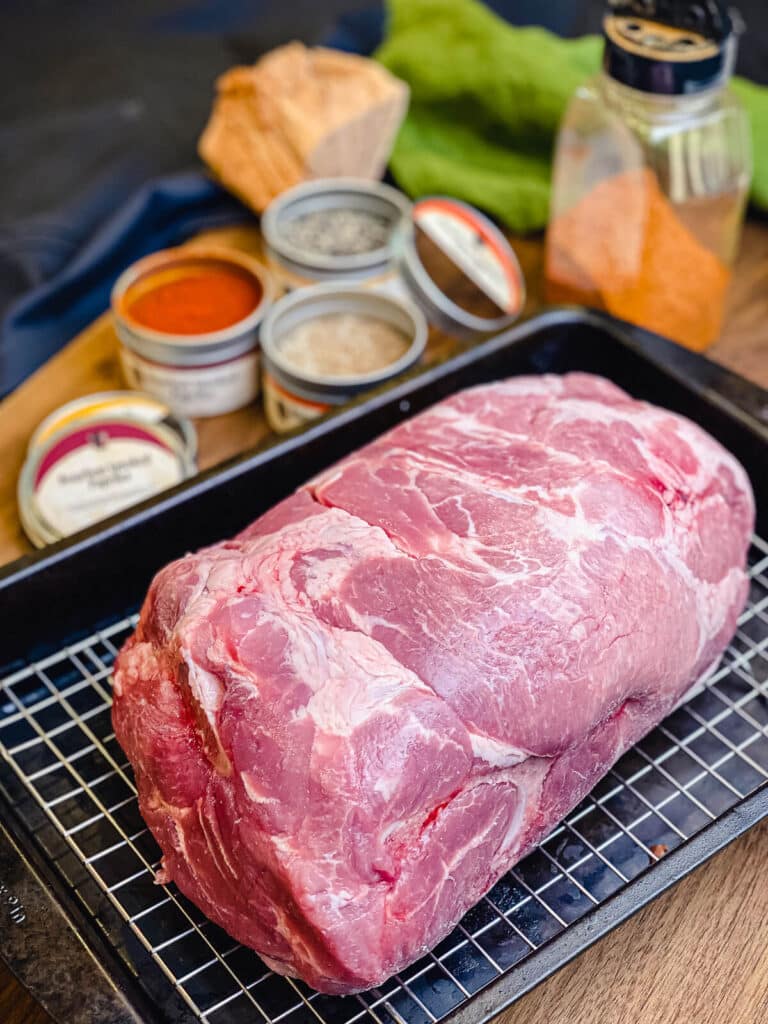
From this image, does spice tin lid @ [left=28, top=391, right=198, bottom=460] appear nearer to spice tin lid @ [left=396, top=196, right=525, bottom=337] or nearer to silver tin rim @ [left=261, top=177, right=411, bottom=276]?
silver tin rim @ [left=261, top=177, right=411, bottom=276]

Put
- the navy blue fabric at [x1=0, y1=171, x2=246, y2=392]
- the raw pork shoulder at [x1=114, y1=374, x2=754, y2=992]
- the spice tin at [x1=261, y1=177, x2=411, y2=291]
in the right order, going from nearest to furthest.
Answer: the raw pork shoulder at [x1=114, y1=374, x2=754, y2=992], the spice tin at [x1=261, y1=177, x2=411, y2=291], the navy blue fabric at [x1=0, y1=171, x2=246, y2=392]

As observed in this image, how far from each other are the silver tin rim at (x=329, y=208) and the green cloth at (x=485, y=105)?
0.91 feet

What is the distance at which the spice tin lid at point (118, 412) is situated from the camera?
2.07m

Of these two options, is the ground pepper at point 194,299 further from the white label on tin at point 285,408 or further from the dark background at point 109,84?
the dark background at point 109,84

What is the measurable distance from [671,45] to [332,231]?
795 millimetres

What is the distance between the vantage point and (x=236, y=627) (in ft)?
4.34

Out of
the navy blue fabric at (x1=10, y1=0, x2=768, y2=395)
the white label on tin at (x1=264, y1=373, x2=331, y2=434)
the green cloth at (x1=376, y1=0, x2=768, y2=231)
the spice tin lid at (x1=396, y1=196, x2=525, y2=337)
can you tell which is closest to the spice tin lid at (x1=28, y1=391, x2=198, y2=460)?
the white label on tin at (x1=264, y1=373, x2=331, y2=434)

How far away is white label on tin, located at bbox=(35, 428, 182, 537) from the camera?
6.35ft

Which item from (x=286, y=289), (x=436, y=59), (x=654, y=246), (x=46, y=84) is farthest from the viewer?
(x=46, y=84)

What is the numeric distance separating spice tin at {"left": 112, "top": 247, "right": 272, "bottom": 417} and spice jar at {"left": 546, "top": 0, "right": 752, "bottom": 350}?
2.14 ft

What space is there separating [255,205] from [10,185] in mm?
655

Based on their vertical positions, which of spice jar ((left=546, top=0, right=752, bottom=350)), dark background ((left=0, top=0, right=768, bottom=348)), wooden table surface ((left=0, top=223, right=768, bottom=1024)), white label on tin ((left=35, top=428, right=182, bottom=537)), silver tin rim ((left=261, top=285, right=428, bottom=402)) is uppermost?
spice jar ((left=546, top=0, right=752, bottom=350))

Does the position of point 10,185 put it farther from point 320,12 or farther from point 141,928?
point 141,928

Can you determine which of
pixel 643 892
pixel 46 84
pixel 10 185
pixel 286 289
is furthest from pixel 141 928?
pixel 46 84
